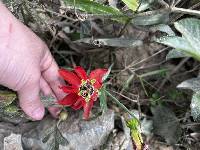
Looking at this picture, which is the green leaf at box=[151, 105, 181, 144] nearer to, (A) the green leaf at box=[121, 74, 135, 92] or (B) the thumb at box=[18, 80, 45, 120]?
(A) the green leaf at box=[121, 74, 135, 92]

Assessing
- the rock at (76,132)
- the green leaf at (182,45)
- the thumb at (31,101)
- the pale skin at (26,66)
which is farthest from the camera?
the rock at (76,132)

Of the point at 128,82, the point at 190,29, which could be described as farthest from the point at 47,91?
the point at 190,29

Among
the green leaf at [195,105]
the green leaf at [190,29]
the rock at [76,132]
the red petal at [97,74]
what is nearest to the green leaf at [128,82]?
the rock at [76,132]

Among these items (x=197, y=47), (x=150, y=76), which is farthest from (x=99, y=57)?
(x=197, y=47)

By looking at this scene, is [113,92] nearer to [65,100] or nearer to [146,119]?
[146,119]

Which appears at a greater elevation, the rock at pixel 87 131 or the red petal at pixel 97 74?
the red petal at pixel 97 74

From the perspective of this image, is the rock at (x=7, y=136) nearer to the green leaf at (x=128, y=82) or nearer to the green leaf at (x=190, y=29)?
the green leaf at (x=128, y=82)

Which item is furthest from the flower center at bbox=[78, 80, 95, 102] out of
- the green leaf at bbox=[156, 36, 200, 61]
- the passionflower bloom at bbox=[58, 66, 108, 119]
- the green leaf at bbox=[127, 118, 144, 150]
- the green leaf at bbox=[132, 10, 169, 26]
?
the green leaf at bbox=[156, 36, 200, 61]
